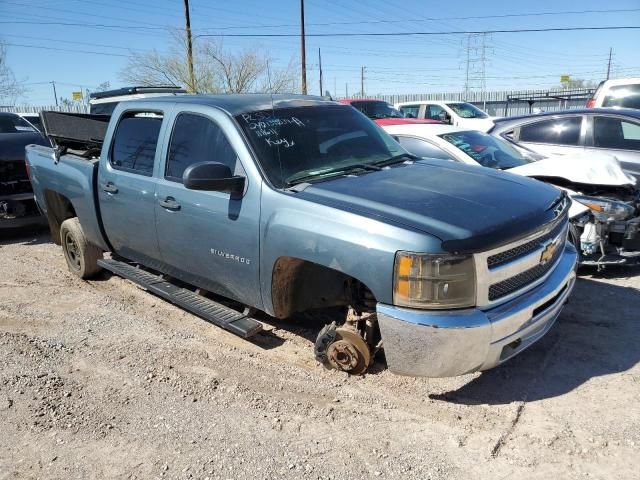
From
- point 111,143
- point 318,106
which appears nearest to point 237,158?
point 318,106

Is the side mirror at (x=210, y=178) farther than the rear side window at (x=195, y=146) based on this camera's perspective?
No

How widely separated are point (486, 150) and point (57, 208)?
198 inches

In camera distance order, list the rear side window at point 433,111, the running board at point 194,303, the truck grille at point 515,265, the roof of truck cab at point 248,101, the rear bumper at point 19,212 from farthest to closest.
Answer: the rear side window at point 433,111, the rear bumper at point 19,212, the roof of truck cab at point 248,101, the running board at point 194,303, the truck grille at point 515,265

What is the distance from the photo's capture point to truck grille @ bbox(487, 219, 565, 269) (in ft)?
9.66

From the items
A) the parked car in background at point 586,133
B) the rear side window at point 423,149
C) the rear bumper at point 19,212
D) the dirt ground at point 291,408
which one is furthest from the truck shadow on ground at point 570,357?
the rear bumper at point 19,212

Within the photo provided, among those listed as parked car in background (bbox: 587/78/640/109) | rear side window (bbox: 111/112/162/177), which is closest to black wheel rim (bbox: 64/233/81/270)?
rear side window (bbox: 111/112/162/177)

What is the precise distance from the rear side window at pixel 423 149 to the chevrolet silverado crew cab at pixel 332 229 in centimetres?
205

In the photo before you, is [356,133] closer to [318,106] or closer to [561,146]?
[318,106]

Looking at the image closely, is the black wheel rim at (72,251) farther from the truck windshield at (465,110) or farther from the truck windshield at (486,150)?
the truck windshield at (465,110)

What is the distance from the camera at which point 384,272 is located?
2900 mm

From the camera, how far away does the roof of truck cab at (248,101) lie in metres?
4.00

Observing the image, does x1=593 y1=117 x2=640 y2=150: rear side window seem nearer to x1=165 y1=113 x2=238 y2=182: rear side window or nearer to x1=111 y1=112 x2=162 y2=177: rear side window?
x1=165 y1=113 x2=238 y2=182: rear side window

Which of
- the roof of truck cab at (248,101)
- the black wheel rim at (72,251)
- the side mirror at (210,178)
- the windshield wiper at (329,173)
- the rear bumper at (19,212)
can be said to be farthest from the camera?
the rear bumper at (19,212)

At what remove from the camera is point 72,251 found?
6082 millimetres
